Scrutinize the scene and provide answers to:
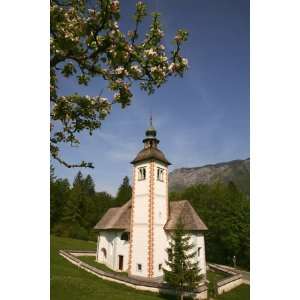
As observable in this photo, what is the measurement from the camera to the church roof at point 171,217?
455 centimetres

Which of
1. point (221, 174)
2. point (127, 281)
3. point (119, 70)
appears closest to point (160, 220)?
point (127, 281)

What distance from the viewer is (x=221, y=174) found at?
14.8 feet

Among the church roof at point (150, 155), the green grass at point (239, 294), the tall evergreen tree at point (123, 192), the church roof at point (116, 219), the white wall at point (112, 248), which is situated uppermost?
the church roof at point (150, 155)

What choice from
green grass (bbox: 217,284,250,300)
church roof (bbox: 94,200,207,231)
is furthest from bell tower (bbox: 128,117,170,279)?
green grass (bbox: 217,284,250,300)

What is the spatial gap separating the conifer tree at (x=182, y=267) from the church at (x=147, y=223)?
8 centimetres

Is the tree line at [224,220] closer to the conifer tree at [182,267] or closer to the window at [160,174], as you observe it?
the conifer tree at [182,267]

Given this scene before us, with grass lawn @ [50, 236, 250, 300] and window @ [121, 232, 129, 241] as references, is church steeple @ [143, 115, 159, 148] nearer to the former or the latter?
window @ [121, 232, 129, 241]

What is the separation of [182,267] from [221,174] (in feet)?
4.00

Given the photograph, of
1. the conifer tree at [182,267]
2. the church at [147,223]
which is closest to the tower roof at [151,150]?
the church at [147,223]
